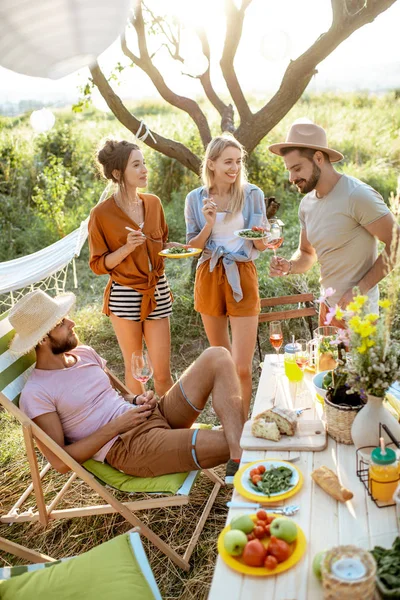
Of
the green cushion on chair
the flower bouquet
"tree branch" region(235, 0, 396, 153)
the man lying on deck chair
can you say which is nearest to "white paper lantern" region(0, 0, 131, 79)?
the flower bouquet

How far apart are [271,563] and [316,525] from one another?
21 cm

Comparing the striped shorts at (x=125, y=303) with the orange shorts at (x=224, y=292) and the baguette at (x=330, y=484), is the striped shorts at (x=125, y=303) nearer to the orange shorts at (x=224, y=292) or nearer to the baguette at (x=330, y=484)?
the orange shorts at (x=224, y=292)

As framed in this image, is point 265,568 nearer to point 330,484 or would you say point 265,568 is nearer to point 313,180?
point 330,484

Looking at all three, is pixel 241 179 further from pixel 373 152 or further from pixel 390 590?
pixel 373 152

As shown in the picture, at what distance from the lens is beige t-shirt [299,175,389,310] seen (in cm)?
263

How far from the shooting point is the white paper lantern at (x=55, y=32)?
1.46 m

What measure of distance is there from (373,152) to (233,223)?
24.6ft

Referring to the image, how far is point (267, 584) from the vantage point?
4.55 feet

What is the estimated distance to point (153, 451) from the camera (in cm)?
247

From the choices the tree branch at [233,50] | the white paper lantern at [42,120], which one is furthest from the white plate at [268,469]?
the white paper lantern at [42,120]

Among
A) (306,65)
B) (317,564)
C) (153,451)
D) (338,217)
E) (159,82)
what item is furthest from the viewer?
(159,82)

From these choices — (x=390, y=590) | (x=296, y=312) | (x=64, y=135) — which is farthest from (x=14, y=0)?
(x=64, y=135)

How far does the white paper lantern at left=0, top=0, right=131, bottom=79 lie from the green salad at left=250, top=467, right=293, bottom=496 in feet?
4.67

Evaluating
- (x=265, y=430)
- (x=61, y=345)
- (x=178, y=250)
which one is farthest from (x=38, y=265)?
(x=265, y=430)
